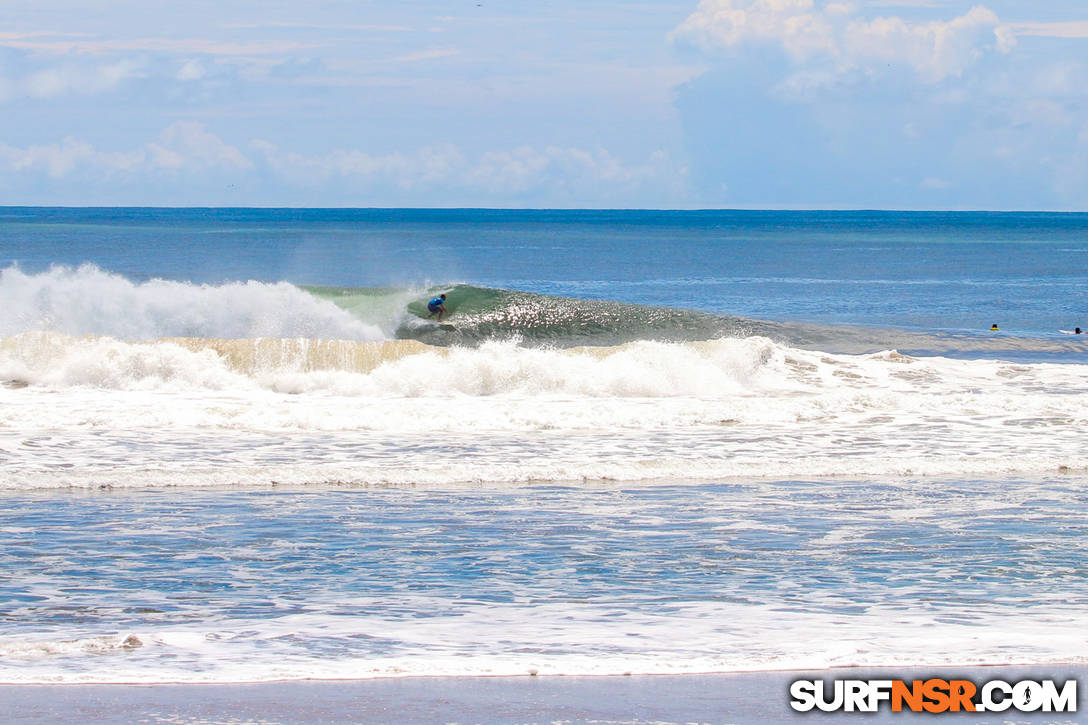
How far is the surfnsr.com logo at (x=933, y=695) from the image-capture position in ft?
17.5

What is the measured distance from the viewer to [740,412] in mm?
16484

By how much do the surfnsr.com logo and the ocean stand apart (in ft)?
0.94

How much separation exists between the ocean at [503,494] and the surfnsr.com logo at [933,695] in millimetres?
287

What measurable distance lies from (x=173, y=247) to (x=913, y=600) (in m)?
87.2

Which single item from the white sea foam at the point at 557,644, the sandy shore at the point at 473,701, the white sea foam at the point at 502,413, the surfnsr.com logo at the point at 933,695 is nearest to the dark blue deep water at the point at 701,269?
the white sea foam at the point at 502,413

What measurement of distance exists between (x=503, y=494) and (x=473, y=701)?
19.4 ft

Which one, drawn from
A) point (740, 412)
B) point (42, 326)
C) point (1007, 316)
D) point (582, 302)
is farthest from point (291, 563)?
point (1007, 316)

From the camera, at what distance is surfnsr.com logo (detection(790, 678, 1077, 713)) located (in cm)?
532

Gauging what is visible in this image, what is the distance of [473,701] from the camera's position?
17.6 ft

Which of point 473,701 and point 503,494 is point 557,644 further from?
point 503,494


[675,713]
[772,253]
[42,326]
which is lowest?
[675,713]

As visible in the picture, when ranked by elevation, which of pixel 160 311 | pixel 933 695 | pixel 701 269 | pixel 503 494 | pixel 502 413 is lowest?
pixel 933 695

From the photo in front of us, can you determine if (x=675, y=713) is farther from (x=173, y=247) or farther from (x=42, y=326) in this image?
(x=173, y=247)

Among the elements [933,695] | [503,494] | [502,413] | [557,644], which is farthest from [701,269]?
[933,695]
